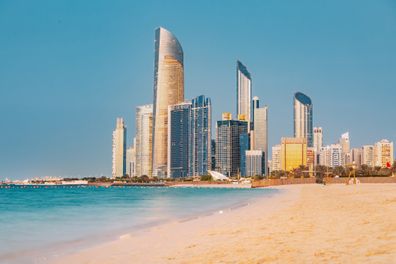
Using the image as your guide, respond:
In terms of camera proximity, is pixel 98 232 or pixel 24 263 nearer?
pixel 24 263


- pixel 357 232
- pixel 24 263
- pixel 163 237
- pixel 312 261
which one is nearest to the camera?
pixel 312 261

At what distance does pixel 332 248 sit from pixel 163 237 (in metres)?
6.66

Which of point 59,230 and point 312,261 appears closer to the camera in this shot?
point 312,261

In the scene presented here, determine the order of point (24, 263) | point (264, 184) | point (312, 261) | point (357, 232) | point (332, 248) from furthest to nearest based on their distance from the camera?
1. point (264, 184)
2. point (357, 232)
3. point (24, 263)
4. point (332, 248)
5. point (312, 261)

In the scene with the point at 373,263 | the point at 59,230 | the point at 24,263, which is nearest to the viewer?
the point at 373,263

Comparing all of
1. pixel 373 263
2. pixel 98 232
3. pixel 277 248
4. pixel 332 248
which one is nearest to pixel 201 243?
pixel 277 248

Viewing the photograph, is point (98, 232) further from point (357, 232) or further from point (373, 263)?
point (373, 263)

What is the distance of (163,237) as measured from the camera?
15695mm

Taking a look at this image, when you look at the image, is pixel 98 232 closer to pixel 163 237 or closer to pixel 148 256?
pixel 163 237

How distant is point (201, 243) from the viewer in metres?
13.4

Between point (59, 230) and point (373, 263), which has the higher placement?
point (373, 263)

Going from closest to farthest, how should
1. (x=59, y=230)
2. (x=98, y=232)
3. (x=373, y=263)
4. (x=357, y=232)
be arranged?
1. (x=373, y=263)
2. (x=357, y=232)
3. (x=98, y=232)
4. (x=59, y=230)

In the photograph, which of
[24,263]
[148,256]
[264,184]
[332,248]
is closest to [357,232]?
[332,248]

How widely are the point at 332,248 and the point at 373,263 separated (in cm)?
215
